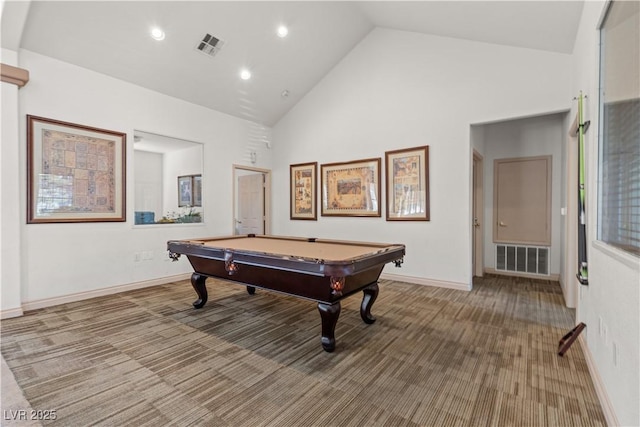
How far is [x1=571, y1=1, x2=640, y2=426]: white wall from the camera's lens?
1355mm

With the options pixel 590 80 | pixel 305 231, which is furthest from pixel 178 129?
pixel 590 80

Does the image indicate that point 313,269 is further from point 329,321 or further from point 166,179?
point 166,179

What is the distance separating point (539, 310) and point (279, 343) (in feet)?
9.91

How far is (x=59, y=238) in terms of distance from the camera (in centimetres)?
370

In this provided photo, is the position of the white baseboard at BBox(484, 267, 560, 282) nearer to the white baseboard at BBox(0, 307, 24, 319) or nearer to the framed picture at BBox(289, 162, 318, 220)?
the framed picture at BBox(289, 162, 318, 220)

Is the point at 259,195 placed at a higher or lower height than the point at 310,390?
higher

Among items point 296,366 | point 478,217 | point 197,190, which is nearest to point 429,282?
point 478,217

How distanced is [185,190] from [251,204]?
1736 millimetres

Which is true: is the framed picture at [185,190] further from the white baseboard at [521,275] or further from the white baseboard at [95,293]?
the white baseboard at [521,275]

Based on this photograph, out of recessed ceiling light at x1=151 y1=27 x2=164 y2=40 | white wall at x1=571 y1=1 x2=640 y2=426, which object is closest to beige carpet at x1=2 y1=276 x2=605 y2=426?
white wall at x1=571 y1=1 x2=640 y2=426

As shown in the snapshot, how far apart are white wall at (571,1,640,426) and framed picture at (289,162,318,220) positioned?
13.4ft

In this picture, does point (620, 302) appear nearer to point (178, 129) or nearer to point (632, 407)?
point (632, 407)

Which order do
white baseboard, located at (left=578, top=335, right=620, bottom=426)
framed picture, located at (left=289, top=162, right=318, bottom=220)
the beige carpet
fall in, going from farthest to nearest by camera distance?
framed picture, located at (left=289, top=162, right=318, bottom=220), the beige carpet, white baseboard, located at (left=578, top=335, right=620, bottom=426)

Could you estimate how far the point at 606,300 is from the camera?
70.5 inches
